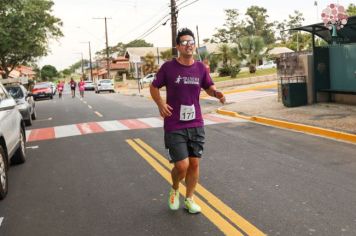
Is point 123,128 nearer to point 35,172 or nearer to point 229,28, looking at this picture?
point 35,172

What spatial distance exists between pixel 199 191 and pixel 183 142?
1.45 meters

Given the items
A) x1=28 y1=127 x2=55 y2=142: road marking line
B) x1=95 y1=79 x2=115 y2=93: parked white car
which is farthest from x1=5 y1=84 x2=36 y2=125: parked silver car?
x1=95 y1=79 x2=115 y2=93: parked white car

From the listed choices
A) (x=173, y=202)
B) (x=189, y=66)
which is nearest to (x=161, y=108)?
(x=189, y=66)

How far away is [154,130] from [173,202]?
7.50 m

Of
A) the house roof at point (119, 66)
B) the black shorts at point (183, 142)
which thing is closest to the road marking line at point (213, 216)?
the black shorts at point (183, 142)

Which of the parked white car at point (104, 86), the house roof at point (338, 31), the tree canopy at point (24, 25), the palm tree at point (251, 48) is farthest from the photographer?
the parked white car at point (104, 86)

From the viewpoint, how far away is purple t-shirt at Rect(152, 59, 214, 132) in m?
4.81

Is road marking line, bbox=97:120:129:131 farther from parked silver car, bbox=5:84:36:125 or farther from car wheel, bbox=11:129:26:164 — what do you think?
car wheel, bbox=11:129:26:164

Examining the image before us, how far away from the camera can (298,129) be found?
11.7 m

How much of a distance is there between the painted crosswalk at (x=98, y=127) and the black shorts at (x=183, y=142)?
826 cm

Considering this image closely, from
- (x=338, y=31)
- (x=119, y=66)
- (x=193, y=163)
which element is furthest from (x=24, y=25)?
(x=119, y=66)

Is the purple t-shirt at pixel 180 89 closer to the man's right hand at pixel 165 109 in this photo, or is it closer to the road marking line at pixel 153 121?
the man's right hand at pixel 165 109

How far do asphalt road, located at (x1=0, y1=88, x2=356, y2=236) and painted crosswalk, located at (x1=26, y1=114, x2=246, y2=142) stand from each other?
2.75 metres

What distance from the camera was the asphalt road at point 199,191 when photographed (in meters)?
4.83
